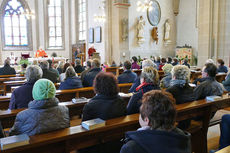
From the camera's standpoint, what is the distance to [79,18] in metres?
→ 17.1

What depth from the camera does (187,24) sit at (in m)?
15.6

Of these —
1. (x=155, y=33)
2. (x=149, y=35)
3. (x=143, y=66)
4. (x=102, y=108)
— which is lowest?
(x=102, y=108)

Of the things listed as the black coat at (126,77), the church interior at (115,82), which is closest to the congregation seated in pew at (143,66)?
the church interior at (115,82)

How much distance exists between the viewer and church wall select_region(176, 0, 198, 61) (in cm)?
1516

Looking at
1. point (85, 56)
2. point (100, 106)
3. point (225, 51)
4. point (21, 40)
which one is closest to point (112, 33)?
point (85, 56)

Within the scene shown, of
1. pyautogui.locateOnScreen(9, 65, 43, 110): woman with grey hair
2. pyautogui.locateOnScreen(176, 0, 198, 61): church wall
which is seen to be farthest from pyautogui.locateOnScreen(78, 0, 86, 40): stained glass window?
pyautogui.locateOnScreen(9, 65, 43, 110): woman with grey hair

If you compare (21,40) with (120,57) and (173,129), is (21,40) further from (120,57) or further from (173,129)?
(173,129)

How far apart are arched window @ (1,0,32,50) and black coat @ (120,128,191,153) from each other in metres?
17.3

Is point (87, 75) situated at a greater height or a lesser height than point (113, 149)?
greater

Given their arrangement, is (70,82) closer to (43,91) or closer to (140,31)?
(43,91)

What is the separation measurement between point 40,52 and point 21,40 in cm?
422

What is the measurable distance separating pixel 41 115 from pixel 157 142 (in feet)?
4.16

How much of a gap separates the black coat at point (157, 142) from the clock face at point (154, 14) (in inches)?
548

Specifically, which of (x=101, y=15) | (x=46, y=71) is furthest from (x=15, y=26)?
(x=46, y=71)
